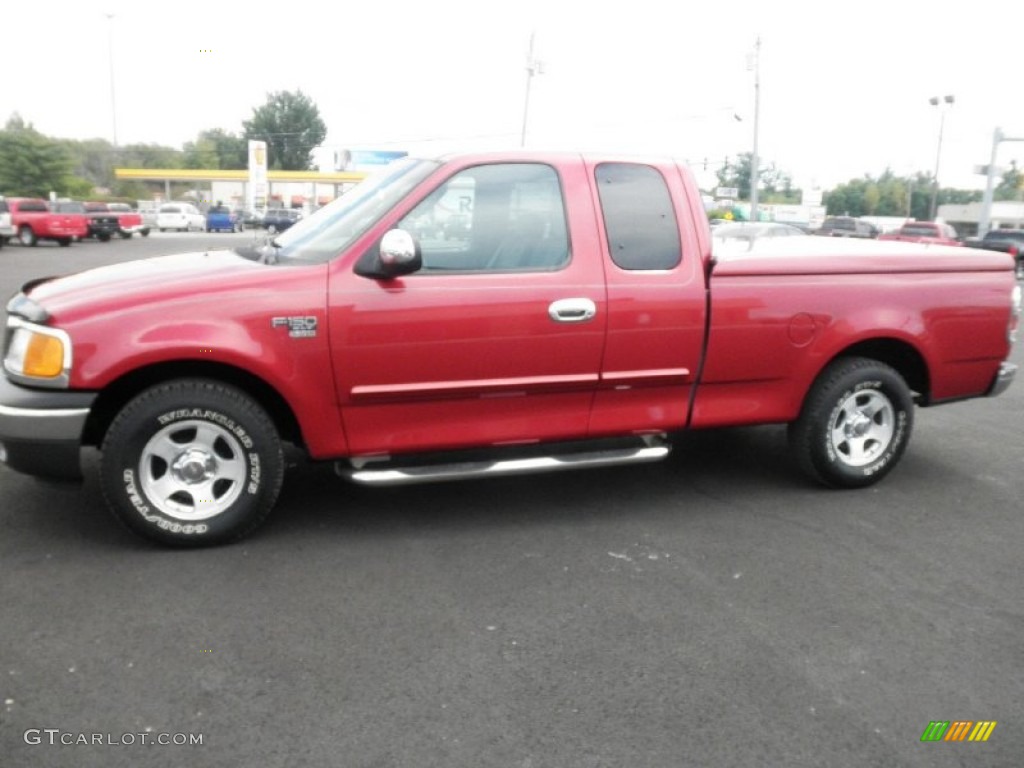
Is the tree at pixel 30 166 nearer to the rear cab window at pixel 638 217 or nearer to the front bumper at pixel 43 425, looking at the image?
the front bumper at pixel 43 425

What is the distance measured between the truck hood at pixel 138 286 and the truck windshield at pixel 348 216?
0.27 m

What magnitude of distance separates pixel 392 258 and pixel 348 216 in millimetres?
680

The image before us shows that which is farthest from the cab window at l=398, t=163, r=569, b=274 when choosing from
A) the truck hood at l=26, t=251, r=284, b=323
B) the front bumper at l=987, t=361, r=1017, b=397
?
the front bumper at l=987, t=361, r=1017, b=397

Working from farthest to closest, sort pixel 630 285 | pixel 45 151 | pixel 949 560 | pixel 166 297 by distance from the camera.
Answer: pixel 45 151, pixel 630 285, pixel 949 560, pixel 166 297

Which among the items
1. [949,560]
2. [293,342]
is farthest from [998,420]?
[293,342]

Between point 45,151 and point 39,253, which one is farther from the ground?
point 45,151

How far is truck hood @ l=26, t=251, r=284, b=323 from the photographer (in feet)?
12.6

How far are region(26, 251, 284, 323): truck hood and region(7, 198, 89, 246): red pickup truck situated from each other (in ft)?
89.2

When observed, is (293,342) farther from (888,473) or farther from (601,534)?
(888,473)

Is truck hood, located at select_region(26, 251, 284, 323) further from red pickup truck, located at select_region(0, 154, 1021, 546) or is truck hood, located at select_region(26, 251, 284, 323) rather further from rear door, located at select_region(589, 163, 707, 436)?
rear door, located at select_region(589, 163, 707, 436)

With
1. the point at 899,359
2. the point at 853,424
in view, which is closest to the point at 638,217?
the point at 853,424

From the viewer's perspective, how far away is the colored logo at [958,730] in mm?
2773

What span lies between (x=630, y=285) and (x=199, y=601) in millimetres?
2420

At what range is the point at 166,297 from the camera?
3879 millimetres
